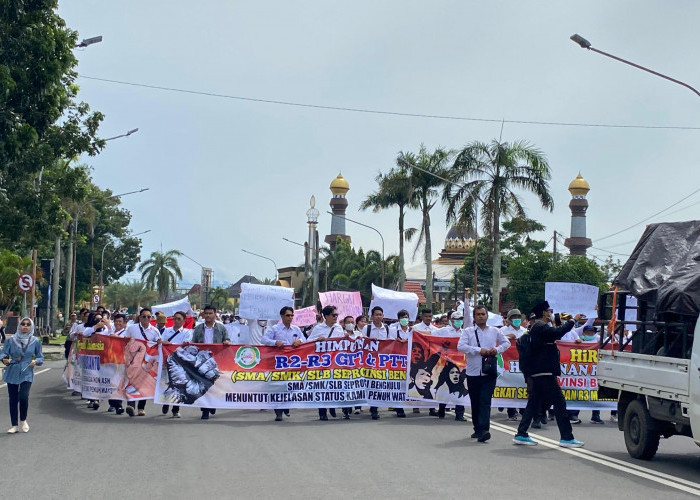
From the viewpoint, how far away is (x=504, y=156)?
1515 inches

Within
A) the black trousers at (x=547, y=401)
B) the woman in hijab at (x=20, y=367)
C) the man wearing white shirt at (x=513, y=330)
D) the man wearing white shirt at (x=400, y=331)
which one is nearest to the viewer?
the black trousers at (x=547, y=401)

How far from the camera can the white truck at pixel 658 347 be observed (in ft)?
32.2

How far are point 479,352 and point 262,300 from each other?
39.4 ft

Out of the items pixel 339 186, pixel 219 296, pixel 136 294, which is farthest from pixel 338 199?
pixel 219 296

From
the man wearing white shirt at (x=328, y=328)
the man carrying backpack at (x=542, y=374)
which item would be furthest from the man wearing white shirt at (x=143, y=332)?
the man carrying backpack at (x=542, y=374)

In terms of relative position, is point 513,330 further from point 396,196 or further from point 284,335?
point 396,196

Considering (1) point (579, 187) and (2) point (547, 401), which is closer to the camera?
(2) point (547, 401)

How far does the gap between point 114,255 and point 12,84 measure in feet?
218

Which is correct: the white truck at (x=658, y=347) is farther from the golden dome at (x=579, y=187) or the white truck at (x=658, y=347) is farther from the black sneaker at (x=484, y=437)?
the golden dome at (x=579, y=187)

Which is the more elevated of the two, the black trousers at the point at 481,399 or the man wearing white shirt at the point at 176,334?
the man wearing white shirt at the point at 176,334

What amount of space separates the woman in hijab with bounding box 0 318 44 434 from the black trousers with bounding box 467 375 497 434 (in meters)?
5.76

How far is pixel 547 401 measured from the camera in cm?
1188

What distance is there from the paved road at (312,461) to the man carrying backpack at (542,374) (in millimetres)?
285

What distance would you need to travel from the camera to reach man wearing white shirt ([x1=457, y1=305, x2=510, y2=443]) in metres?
12.5
